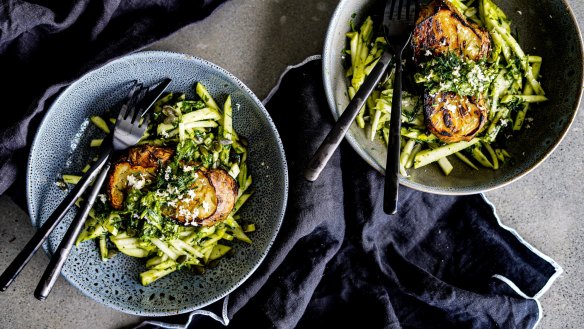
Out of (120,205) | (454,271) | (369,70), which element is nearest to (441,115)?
(369,70)

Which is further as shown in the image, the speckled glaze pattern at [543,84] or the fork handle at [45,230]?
the speckled glaze pattern at [543,84]

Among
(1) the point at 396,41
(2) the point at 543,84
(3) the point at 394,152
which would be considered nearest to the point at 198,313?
(3) the point at 394,152

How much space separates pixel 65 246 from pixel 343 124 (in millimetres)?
1619

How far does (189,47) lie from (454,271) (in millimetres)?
2362

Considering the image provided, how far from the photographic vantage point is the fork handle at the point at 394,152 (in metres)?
Result: 2.95

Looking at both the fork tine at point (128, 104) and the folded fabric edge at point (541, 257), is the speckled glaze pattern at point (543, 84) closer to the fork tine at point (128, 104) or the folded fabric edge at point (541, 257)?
the folded fabric edge at point (541, 257)

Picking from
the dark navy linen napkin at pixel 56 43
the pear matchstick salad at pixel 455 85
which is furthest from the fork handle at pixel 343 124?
the dark navy linen napkin at pixel 56 43

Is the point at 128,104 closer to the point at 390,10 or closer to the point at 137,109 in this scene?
the point at 137,109

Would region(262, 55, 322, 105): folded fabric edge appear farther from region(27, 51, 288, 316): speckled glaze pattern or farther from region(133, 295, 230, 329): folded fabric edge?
region(133, 295, 230, 329): folded fabric edge

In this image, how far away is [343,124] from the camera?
3070 mm

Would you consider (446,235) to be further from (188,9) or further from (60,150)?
(60,150)

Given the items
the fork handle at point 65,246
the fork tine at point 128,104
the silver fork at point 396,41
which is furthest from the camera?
the fork tine at point 128,104

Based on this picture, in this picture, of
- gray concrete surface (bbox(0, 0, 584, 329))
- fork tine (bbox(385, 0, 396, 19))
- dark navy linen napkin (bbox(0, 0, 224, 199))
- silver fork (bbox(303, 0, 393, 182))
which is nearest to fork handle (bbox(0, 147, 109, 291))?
dark navy linen napkin (bbox(0, 0, 224, 199))

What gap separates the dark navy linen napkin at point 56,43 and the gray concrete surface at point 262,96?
0.21m
